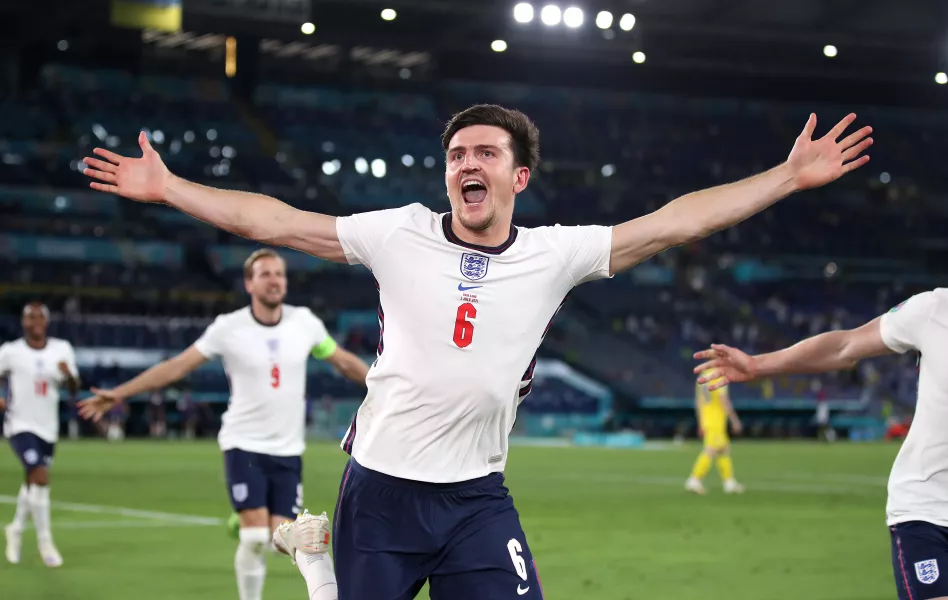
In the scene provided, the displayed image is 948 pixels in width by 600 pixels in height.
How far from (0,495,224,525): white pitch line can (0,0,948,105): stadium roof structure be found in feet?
65.6

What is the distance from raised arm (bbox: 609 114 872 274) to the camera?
5387 millimetres

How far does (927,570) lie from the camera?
6156mm

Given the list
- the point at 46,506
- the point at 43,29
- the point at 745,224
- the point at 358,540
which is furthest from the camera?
the point at 745,224

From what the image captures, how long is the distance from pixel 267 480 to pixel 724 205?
19.5 ft

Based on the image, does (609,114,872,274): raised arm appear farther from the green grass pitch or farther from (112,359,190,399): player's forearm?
the green grass pitch

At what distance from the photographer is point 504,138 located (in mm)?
5320

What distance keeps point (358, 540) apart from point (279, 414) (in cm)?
551

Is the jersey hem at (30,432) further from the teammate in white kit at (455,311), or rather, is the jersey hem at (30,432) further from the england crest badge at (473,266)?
the england crest badge at (473,266)

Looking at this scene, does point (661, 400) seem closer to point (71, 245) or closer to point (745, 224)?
point (745, 224)

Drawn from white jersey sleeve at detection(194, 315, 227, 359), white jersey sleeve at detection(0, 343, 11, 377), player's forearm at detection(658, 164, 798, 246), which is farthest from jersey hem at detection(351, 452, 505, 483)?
white jersey sleeve at detection(0, 343, 11, 377)

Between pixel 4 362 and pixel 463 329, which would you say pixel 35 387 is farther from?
pixel 463 329

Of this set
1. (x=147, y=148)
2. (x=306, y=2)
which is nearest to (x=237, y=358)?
(x=147, y=148)

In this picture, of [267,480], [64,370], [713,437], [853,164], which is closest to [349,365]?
[267,480]

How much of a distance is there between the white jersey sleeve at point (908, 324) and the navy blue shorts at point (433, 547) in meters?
2.45
